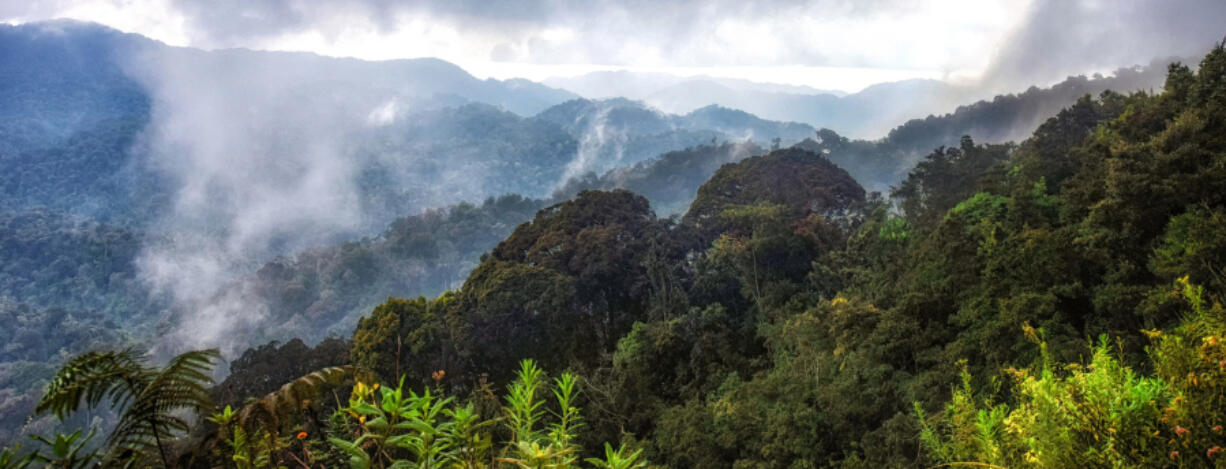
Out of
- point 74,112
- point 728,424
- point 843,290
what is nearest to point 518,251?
point 843,290

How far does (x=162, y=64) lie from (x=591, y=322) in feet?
321

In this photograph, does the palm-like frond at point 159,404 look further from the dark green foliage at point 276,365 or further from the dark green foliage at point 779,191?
the dark green foliage at point 779,191

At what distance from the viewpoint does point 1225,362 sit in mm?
1218

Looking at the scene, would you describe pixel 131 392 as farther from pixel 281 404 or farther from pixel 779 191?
pixel 779 191

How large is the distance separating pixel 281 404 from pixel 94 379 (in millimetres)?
340

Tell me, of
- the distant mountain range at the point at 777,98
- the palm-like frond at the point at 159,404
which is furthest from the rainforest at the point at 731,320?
the distant mountain range at the point at 777,98

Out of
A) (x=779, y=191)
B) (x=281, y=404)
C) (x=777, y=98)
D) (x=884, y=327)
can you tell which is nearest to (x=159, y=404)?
(x=281, y=404)

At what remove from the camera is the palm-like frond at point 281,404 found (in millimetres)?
1262

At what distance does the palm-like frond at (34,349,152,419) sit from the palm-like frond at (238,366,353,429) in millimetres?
210

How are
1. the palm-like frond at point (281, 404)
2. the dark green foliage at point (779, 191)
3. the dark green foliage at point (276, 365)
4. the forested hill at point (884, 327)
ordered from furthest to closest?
the dark green foliage at point (779, 191) → the dark green foliage at point (276, 365) → the forested hill at point (884, 327) → the palm-like frond at point (281, 404)

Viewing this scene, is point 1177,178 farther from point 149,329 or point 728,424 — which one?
point 149,329

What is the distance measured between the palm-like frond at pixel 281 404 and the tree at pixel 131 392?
9 centimetres

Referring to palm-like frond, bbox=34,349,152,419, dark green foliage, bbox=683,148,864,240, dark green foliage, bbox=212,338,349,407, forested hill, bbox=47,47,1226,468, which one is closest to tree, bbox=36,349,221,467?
palm-like frond, bbox=34,349,152,419

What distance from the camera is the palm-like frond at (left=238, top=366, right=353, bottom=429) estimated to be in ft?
4.14
